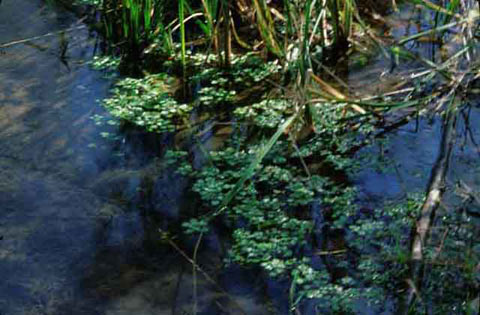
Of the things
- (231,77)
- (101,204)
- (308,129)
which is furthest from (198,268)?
(231,77)

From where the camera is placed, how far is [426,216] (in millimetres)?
2656

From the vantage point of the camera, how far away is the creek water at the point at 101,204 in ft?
9.27

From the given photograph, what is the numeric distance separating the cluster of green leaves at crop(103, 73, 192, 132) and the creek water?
0.07 meters

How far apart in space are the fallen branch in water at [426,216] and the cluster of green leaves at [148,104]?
131 centimetres

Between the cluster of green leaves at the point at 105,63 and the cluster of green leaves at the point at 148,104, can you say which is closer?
the cluster of green leaves at the point at 148,104

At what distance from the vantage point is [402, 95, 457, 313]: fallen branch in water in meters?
2.47

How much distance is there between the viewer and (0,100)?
4121 mm

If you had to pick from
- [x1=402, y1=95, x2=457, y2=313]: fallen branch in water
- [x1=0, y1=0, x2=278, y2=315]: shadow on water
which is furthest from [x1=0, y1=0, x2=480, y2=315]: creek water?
[x1=402, y1=95, x2=457, y2=313]: fallen branch in water

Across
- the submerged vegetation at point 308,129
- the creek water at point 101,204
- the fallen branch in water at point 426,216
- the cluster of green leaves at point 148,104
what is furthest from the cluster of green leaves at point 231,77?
the fallen branch in water at point 426,216

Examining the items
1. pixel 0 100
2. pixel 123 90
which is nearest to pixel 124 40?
pixel 123 90

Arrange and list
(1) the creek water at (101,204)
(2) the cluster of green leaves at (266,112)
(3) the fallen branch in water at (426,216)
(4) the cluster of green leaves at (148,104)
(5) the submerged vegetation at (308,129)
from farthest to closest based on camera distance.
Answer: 1. (4) the cluster of green leaves at (148,104)
2. (2) the cluster of green leaves at (266,112)
3. (1) the creek water at (101,204)
4. (5) the submerged vegetation at (308,129)
5. (3) the fallen branch in water at (426,216)

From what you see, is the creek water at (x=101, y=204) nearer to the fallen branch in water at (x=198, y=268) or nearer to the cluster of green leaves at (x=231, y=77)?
the fallen branch in water at (x=198, y=268)

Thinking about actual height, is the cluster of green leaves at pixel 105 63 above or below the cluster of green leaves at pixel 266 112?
above

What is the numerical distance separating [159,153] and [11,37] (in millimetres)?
1583
